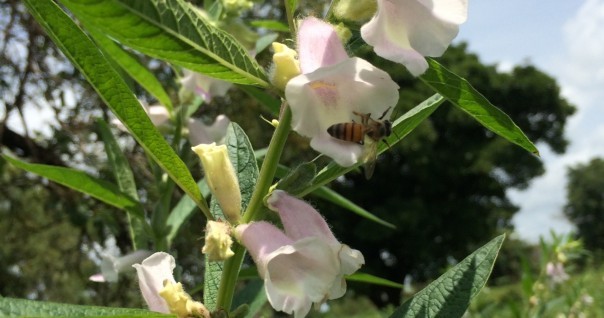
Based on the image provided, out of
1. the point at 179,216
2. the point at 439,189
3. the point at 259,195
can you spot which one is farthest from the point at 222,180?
the point at 439,189

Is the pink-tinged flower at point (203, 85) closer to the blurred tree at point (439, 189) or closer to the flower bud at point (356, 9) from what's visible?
the flower bud at point (356, 9)

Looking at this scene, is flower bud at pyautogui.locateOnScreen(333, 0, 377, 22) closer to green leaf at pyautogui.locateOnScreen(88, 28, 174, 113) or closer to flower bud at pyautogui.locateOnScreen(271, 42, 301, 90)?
flower bud at pyautogui.locateOnScreen(271, 42, 301, 90)

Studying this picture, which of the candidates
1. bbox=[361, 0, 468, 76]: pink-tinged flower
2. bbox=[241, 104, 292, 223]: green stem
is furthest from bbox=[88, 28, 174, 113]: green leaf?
bbox=[361, 0, 468, 76]: pink-tinged flower

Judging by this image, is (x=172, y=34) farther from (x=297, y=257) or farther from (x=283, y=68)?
(x=297, y=257)

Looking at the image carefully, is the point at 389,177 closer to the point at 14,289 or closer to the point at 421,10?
the point at 14,289

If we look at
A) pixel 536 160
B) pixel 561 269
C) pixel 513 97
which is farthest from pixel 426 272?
pixel 561 269
